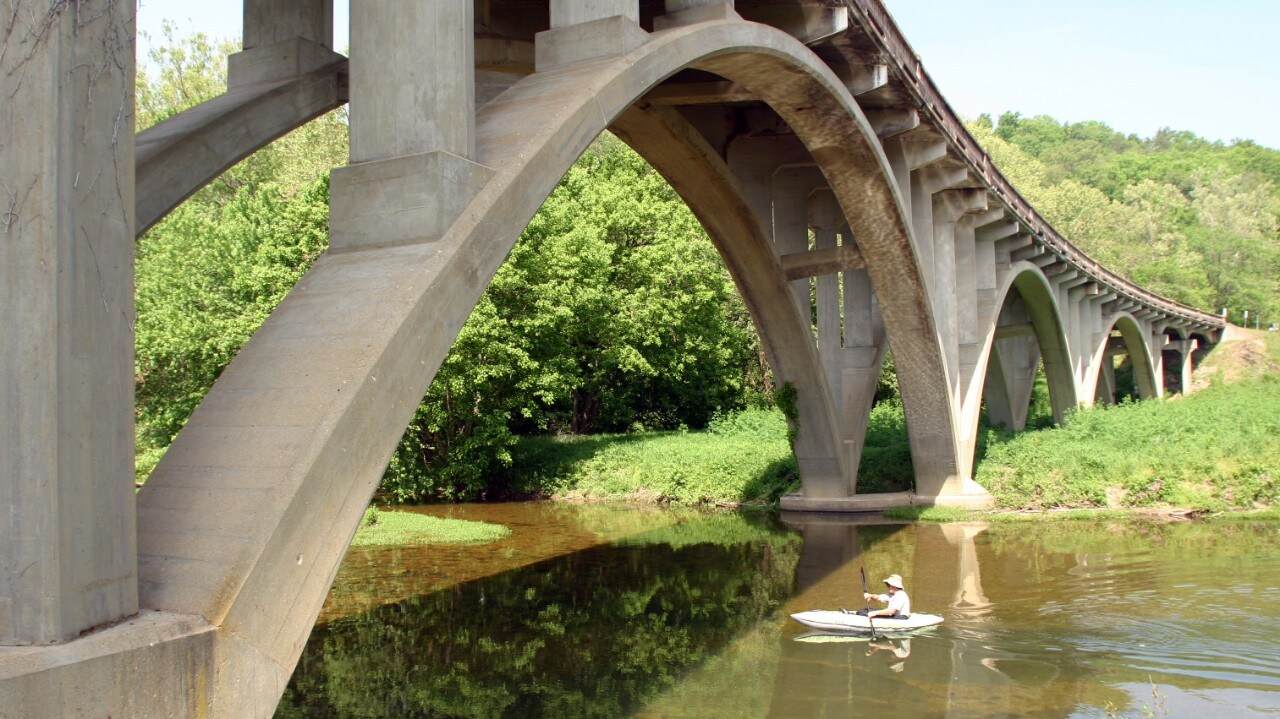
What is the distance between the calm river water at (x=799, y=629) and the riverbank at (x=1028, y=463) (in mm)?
2389

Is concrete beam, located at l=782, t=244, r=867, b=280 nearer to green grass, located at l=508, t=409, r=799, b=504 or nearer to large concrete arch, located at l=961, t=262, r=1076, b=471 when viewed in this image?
large concrete arch, located at l=961, t=262, r=1076, b=471

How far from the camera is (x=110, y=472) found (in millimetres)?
4539

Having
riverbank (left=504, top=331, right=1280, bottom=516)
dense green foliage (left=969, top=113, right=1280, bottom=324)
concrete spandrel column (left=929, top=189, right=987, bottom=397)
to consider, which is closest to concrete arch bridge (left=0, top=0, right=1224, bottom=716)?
concrete spandrel column (left=929, top=189, right=987, bottom=397)

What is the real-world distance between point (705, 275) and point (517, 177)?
28.7 meters

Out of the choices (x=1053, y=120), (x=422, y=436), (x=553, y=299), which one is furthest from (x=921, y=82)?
(x=1053, y=120)

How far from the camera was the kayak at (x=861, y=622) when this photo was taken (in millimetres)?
11617

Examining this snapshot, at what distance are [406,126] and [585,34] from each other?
A: 7.98 feet

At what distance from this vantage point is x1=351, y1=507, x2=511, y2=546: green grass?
1978 cm

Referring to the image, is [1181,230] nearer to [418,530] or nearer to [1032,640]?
[418,530]

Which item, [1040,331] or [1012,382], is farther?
[1012,382]

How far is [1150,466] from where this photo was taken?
74.1 feet

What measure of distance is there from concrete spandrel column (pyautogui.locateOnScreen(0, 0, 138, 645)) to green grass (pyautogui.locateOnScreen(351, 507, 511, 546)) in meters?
14.8

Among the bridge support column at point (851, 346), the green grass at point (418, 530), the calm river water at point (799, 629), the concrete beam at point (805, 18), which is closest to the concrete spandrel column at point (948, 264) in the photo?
the bridge support column at point (851, 346)

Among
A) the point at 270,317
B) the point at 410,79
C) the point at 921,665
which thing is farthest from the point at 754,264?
the point at 270,317
